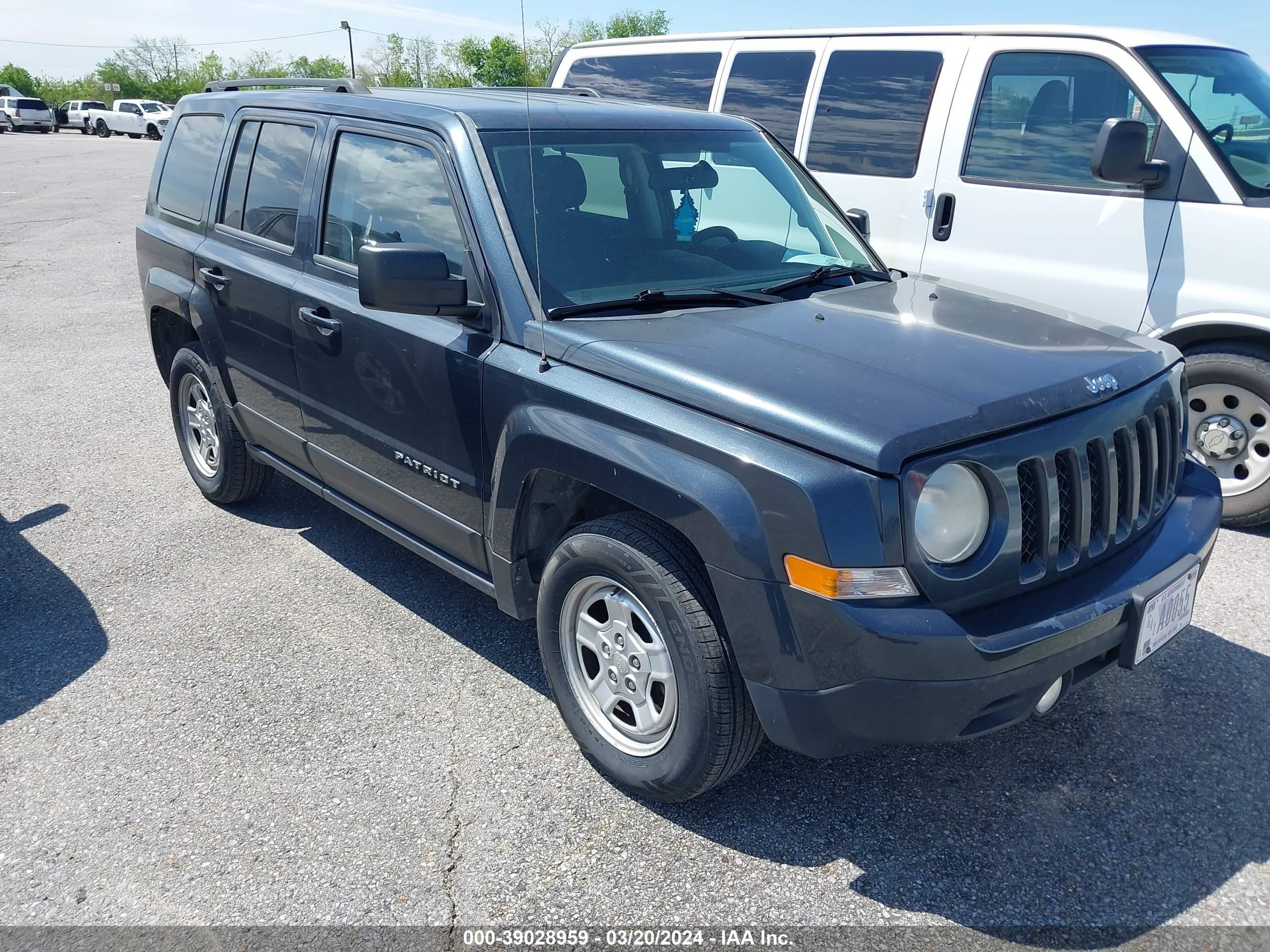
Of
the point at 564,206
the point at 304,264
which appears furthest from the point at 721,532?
the point at 304,264

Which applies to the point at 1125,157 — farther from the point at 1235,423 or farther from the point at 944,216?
the point at 1235,423

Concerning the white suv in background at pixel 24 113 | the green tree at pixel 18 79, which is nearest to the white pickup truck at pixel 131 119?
the white suv in background at pixel 24 113

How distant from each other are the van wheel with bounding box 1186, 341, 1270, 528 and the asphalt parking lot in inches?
12.3

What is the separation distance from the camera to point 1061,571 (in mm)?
2615

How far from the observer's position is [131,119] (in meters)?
48.9

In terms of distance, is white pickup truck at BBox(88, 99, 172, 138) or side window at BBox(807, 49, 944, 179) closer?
side window at BBox(807, 49, 944, 179)

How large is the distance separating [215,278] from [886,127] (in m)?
3.72

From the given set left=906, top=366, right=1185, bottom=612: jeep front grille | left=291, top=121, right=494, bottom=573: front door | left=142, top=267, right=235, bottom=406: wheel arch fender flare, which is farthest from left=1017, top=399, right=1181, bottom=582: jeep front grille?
left=142, top=267, right=235, bottom=406: wheel arch fender flare

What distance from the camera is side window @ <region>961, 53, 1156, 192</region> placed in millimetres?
5039

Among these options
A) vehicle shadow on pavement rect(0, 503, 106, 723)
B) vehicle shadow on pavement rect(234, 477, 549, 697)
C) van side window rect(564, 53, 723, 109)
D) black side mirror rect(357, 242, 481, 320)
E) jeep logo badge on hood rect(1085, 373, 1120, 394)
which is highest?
van side window rect(564, 53, 723, 109)

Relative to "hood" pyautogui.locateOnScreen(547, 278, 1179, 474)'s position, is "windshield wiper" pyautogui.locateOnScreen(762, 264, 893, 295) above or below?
above

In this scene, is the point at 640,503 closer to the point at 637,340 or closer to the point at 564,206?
the point at 637,340

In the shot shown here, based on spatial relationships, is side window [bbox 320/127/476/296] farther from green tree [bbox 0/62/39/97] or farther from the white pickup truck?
green tree [bbox 0/62/39/97]

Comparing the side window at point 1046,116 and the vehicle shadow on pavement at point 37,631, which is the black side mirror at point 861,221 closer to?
the side window at point 1046,116
